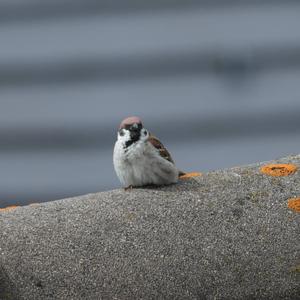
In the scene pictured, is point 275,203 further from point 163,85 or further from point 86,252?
point 163,85

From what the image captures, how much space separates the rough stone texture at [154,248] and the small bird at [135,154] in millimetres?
716

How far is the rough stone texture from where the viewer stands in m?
2.92

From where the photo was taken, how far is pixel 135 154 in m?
4.07

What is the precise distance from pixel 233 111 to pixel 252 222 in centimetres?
206

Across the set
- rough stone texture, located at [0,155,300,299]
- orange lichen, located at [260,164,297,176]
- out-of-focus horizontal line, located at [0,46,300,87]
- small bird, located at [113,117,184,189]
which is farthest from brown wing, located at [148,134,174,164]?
out-of-focus horizontal line, located at [0,46,300,87]

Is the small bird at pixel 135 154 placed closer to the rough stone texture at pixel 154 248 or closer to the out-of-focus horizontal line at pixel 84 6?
the rough stone texture at pixel 154 248

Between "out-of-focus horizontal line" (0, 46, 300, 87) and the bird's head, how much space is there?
116 cm

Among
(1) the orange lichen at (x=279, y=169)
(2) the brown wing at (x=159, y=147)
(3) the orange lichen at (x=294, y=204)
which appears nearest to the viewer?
(3) the orange lichen at (x=294, y=204)

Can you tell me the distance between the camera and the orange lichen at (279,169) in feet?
11.1

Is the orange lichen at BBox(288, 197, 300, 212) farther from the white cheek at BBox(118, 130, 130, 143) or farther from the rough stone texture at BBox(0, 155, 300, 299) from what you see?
the white cheek at BBox(118, 130, 130, 143)

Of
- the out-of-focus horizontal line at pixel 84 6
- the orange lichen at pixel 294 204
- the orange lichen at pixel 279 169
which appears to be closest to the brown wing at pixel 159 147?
the orange lichen at pixel 279 169

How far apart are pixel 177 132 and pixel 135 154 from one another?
114 cm

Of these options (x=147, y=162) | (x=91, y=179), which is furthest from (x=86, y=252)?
(x=91, y=179)

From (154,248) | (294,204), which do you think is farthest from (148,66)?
(154,248)
